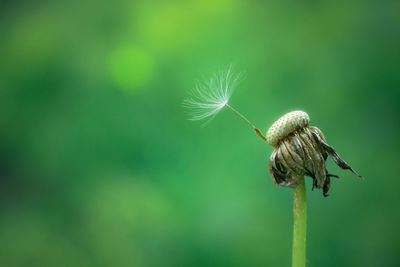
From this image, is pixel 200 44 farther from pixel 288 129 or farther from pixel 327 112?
pixel 288 129

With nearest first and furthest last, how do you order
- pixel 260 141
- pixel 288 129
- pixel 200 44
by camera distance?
1. pixel 288 129
2. pixel 260 141
3. pixel 200 44

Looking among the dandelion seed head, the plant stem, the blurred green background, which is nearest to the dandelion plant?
the plant stem

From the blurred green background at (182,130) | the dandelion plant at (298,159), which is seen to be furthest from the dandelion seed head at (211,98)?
the blurred green background at (182,130)

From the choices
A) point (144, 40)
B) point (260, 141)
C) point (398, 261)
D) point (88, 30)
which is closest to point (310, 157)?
point (260, 141)

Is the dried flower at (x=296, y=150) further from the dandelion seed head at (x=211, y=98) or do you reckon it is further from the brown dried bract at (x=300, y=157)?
the dandelion seed head at (x=211, y=98)

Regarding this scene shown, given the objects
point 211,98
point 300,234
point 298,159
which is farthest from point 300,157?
point 211,98

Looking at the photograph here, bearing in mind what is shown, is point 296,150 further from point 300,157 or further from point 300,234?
point 300,234
